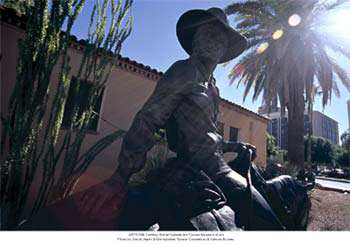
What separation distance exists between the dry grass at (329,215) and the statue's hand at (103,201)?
11.3 feet

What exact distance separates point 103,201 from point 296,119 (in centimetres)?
865

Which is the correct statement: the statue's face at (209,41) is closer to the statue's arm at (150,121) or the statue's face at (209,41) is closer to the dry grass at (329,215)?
the statue's arm at (150,121)

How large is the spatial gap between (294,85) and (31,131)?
341 inches

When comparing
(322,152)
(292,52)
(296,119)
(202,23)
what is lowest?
(322,152)

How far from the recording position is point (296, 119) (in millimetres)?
8828

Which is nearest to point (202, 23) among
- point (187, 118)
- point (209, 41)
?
point (209, 41)

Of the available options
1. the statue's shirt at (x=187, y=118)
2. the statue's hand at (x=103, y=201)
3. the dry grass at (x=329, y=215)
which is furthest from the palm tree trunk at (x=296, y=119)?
the statue's hand at (x=103, y=201)

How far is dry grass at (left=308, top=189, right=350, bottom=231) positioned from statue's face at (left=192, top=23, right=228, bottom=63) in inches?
126

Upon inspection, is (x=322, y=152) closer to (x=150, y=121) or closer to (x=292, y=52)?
(x=292, y=52)

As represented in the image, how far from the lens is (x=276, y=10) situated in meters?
8.13

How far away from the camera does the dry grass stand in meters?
3.89

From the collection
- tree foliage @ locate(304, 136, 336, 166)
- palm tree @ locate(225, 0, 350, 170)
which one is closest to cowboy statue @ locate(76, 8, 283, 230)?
palm tree @ locate(225, 0, 350, 170)

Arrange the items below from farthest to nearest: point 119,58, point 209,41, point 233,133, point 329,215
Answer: point 233,133
point 119,58
point 329,215
point 209,41

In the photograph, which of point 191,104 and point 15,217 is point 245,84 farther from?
point 15,217
